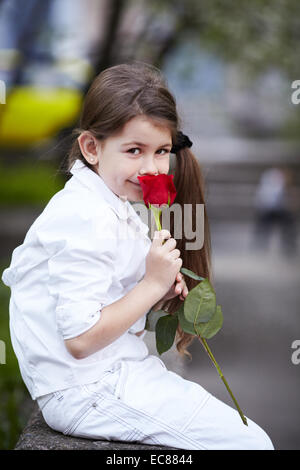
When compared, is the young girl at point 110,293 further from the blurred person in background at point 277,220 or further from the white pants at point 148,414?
the blurred person in background at point 277,220

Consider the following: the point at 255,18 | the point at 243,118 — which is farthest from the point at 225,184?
the point at 255,18

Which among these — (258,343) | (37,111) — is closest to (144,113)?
(258,343)

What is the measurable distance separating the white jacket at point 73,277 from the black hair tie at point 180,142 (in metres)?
0.23

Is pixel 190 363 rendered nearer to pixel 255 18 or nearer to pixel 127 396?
pixel 127 396

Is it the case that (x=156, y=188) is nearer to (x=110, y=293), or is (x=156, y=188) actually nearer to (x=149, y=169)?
(x=149, y=169)

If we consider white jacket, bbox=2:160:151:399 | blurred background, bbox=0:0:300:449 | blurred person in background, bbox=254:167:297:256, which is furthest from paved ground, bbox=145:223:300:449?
white jacket, bbox=2:160:151:399

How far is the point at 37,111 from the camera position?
11836 mm

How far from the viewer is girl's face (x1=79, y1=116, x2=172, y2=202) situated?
1862mm

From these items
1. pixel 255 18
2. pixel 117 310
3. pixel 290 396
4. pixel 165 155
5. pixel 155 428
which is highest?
pixel 255 18

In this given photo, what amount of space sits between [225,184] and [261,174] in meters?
0.97

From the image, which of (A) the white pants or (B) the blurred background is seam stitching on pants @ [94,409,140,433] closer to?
(A) the white pants

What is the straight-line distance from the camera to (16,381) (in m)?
4.30

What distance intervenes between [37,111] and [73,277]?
10.5 meters

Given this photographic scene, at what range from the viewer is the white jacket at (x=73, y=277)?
171 centimetres
